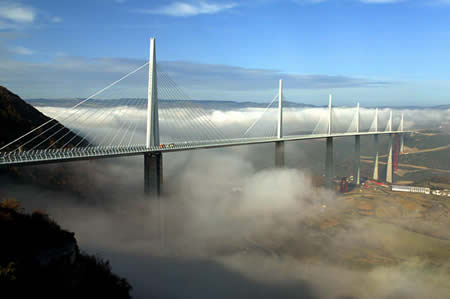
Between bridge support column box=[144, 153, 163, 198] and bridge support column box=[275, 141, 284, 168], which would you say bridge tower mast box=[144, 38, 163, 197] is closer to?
bridge support column box=[144, 153, 163, 198]

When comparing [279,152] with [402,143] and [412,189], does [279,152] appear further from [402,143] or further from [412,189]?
[402,143]

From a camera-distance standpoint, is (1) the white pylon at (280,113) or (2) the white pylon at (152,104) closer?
(2) the white pylon at (152,104)

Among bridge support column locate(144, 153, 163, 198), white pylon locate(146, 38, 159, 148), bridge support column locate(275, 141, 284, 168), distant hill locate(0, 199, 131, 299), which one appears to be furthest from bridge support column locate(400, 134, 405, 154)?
distant hill locate(0, 199, 131, 299)

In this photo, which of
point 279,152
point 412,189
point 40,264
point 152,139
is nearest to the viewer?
point 40,264

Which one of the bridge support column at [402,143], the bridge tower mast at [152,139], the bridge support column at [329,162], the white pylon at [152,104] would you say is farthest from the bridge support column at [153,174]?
the bridge support column at [402,143]

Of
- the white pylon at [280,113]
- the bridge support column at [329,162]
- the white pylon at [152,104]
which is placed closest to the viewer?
the white pylon at [152,104]

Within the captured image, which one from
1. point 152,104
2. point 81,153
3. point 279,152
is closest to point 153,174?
point 152,104

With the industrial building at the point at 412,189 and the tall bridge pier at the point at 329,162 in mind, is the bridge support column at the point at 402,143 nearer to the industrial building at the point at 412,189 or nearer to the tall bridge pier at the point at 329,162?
the industrial building at the point at 412,189

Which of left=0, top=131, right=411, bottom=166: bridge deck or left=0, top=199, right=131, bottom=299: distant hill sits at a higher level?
left=0, top=131, right=411, bottom=166: bridge deck
